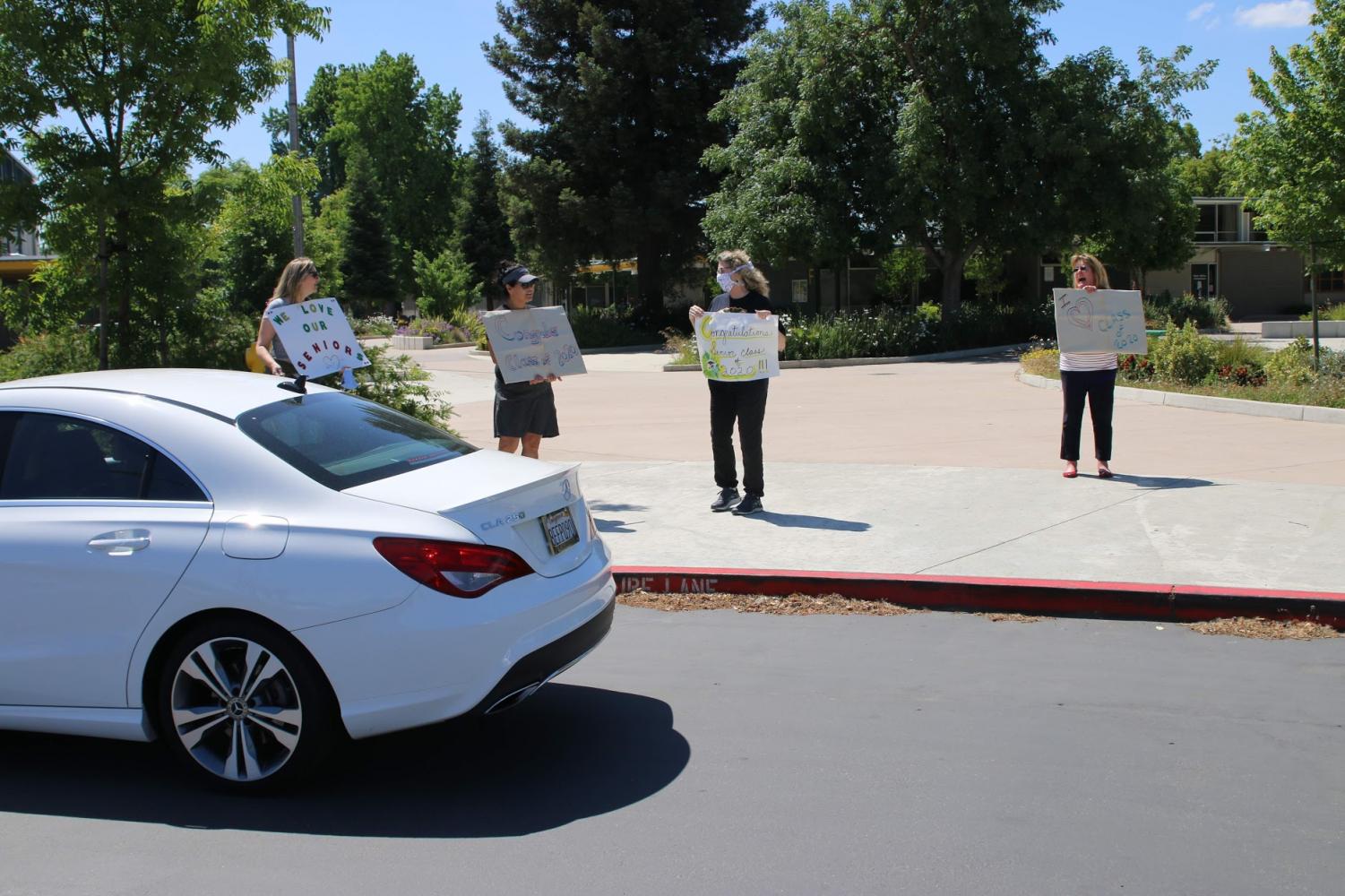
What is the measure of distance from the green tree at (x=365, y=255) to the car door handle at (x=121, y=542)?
66793mm

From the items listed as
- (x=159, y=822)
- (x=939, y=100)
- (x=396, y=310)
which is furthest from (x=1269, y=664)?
(x=396, y=310)

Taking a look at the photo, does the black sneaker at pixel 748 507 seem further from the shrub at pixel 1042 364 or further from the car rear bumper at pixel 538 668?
the shrub at pixel 1042 364

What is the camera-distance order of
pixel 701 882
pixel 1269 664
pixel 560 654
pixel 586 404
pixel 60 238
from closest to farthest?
pixel 701 882 < pixel 560 654 < pixel 1269 664 < pixel 60 238 < pixel 586 404

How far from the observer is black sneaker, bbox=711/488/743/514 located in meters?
9.30

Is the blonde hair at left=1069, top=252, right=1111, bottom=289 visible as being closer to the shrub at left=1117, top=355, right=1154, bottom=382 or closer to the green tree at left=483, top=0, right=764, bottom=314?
the shrub at left=1117, top=355, right=1154, bottom=382

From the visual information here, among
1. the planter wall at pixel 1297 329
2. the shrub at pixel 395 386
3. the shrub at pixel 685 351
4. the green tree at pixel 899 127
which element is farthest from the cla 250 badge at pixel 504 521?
the planter wall at pixel 1297 329

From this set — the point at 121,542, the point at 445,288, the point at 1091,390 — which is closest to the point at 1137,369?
the point at 1091,390

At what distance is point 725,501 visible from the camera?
367 inches

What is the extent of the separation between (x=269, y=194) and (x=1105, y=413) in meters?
8.69

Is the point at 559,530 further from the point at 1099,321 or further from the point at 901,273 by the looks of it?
the point at 901,273

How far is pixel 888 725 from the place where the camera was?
5.07 m

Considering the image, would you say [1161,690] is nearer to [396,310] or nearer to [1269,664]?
[1269,664]

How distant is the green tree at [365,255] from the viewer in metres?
69.8

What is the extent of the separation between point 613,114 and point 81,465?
37.3m
